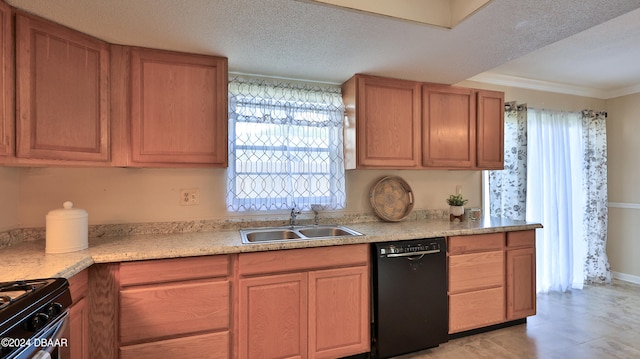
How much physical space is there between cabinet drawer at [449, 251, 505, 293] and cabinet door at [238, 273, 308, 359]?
1.17 meters

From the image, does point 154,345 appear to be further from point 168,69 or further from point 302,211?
point 168,69

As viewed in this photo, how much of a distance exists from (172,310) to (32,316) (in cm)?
73

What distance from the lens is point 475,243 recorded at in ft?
7.55

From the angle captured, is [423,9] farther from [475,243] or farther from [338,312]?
[338,312]

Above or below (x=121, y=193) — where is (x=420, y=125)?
above

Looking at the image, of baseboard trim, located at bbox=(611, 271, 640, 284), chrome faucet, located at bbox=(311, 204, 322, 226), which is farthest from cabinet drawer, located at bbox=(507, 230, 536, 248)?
baseboard trim, located at bbox=(611, 271, 640, 284)

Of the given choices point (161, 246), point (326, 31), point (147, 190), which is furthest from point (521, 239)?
point (147, 190)

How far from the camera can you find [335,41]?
1.82 m

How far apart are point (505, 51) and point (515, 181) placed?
1.62 meters

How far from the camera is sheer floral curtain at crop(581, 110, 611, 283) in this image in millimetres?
3531

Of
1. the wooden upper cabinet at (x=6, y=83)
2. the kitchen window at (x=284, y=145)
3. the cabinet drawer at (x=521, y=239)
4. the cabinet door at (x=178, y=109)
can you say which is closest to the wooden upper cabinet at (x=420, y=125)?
the kitchen window at (x=284, y=145)

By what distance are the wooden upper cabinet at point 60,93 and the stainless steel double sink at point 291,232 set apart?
3.43 ft

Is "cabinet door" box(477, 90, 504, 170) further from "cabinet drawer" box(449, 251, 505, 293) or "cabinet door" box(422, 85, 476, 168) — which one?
"cabinet drawer" box(449, 251, 505, 293)

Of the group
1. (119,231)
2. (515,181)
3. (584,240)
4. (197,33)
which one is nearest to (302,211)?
(119,231)
